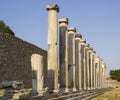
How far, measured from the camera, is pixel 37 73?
1142 centimetres

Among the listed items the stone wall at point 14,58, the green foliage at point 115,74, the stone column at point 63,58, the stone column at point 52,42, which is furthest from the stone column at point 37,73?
the green foliage at point 115,74

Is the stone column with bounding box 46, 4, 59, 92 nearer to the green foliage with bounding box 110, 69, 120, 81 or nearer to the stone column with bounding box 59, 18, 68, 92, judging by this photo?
the stone column with bounding box 59, 18, 68, 92

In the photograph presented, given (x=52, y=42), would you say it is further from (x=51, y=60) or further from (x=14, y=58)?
(x=14, y=58)

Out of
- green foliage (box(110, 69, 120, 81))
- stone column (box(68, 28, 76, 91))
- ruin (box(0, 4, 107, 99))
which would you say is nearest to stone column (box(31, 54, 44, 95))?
ruin (box(0, 4, 107, 99))

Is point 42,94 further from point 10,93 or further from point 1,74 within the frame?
point 1,74

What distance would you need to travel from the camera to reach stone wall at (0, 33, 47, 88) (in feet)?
71.2

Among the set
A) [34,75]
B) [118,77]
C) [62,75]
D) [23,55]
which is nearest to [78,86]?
[62,75]

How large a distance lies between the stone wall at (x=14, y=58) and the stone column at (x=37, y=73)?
983 centimetres

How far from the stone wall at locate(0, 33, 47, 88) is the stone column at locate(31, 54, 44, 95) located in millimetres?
9835

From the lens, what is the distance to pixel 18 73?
2444cm

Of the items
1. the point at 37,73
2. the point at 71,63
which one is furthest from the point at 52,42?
the point at 71,63

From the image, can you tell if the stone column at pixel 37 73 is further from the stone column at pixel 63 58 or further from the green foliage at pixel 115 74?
the green foliage at pixel 115 74

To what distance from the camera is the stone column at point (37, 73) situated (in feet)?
37.1

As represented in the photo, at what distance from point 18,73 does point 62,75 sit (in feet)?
28.3
